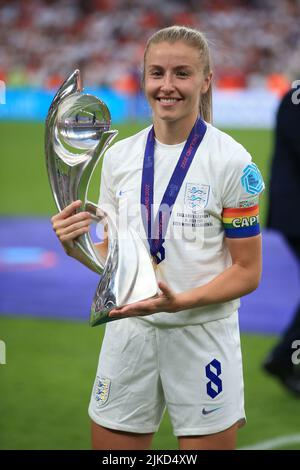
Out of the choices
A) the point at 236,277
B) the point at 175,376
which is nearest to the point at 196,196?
the point at 236,277

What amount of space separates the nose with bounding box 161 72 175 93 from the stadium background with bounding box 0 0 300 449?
1.09 feet

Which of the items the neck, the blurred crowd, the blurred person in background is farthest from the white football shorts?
the blurred crowd

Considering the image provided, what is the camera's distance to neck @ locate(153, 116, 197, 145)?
2.84 m

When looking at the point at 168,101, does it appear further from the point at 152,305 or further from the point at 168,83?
the point at 152,305

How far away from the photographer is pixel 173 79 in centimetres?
276

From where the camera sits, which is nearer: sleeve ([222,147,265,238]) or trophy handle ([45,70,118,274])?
trophy handle ([45,70,118,274])

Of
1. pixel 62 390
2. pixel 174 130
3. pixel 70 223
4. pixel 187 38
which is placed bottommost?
pixel 62 390

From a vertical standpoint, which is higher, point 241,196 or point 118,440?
point 241,196

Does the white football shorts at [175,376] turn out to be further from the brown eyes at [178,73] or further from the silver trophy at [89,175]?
the brown eyes at [178,73]

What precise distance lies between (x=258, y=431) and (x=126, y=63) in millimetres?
22091

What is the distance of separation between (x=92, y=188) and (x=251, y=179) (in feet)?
27.5

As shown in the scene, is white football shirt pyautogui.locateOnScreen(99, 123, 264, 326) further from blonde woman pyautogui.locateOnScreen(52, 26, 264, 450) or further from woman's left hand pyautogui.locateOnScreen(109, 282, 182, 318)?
woman's left hand pyautogui.locateOnScreen(109, 282, 182, 318)

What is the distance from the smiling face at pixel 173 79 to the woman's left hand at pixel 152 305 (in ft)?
1.81

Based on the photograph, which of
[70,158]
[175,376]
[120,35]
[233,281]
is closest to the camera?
[70,158]
